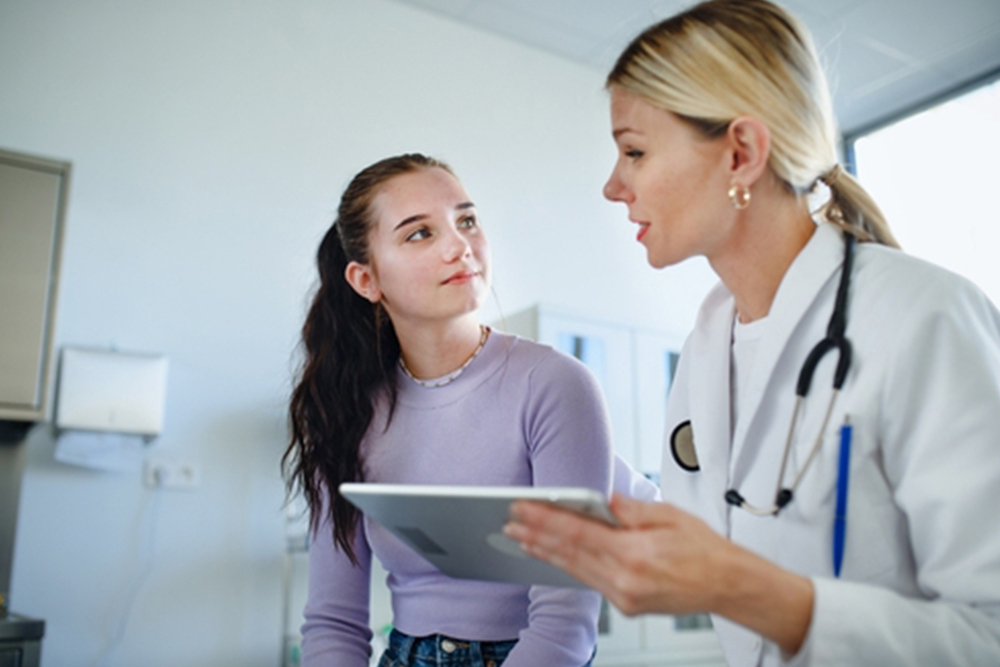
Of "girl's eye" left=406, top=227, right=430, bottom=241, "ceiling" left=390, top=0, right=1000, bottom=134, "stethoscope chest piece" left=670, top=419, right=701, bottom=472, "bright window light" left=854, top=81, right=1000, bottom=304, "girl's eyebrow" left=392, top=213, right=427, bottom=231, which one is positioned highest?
"ceiling" left=390, top=0, right=1000, bottom=134

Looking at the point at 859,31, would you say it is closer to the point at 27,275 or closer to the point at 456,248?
the point at 456,248

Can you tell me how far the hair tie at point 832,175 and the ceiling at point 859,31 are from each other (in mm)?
2566

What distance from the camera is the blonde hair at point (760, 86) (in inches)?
39.8

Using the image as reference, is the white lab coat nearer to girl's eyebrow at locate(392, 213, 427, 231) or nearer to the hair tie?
the hair tie

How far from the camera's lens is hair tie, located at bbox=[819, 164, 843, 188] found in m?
1.09

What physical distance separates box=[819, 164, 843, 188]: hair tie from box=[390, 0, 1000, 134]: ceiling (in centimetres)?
257

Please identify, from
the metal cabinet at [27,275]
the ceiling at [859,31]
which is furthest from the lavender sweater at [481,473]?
the ceiling at [859,31]

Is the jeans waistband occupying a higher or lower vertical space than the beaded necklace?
lower

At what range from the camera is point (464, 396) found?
1.42 m

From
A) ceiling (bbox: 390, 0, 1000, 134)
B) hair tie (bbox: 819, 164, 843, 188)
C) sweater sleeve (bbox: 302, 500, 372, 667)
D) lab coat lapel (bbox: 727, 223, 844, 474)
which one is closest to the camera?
lab coat lapel (bbox: 727, 223, 844, 474)

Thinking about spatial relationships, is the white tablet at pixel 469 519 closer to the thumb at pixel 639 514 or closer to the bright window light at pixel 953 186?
the thumb at pixel 639 514

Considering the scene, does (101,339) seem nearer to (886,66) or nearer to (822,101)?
(822,101)

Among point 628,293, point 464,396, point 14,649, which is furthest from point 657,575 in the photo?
point 628,293

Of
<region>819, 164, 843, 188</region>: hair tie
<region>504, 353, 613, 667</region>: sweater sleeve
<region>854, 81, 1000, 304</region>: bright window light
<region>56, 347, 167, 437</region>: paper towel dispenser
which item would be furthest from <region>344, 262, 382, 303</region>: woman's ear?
<region>854, 81, 1000, 304</region>: bright window light
